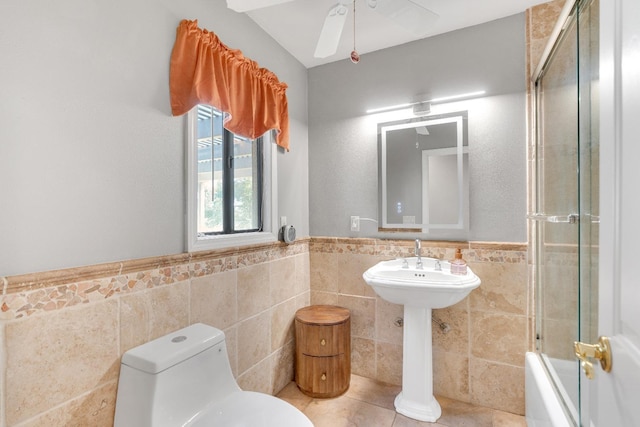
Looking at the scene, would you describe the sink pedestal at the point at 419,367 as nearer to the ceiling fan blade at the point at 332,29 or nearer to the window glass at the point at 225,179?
the window glass at the point at 225,179

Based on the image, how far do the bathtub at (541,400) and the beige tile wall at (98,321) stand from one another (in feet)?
4.86

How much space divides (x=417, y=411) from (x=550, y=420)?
0.74 m

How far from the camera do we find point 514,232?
5.86ft

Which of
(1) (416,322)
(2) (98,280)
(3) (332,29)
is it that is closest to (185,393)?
(2) (98,280)

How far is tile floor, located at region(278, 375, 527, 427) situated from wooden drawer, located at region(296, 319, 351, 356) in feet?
0.99

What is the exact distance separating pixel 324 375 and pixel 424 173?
1.52m

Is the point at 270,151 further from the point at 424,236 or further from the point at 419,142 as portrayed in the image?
the point at 424,236

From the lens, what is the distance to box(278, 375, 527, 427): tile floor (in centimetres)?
171

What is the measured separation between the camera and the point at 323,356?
1927 mm

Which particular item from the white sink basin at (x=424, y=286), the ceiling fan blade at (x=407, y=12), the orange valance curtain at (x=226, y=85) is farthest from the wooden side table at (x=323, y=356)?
the ceiling fan blade at (x=407, y=12)

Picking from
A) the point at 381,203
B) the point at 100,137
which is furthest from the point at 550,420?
the point at 100,137

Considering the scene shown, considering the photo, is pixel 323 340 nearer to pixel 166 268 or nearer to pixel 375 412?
pixel 375 412

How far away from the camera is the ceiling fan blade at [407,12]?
126 cm

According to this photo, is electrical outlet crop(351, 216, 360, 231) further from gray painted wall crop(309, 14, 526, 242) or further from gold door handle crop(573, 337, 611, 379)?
gold door handle crop(573, 337, 611, 379)
